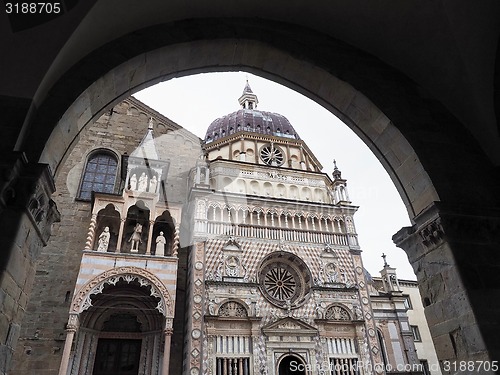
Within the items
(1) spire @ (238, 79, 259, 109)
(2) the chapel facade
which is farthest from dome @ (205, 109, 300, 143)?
(2) the chapel facade

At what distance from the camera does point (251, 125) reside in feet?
88.3

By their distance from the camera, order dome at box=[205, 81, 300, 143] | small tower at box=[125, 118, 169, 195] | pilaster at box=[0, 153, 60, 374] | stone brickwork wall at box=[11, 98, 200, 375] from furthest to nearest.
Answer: dome at box=[205, 81, 300, 143]
small tower at box=[125, 118, 169, 195]
stone brickwork wall at box=[11, 98, 200, 375]
pilaster at box=[0, 153, 60, 374]

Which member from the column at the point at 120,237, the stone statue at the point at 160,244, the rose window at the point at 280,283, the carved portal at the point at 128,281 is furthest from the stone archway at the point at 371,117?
the rose window at the point at 280,283

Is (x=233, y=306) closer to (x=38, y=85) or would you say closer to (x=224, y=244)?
(x=224, y=244)

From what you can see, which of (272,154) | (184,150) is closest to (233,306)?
(184,150)

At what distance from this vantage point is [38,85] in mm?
3064

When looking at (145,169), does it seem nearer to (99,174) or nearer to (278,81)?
(99,174)

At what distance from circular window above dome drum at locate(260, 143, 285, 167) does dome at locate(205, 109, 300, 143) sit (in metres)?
2.51

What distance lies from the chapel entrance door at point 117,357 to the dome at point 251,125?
57.0 feet

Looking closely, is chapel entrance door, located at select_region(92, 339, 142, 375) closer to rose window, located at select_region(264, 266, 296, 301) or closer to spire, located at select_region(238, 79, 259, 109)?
rose window, located at select_region(264, 266, 296, 301)

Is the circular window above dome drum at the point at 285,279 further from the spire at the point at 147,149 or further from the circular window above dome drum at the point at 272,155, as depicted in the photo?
the circular window above dome drum at the point at 272,155

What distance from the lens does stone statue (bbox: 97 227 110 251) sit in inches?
433

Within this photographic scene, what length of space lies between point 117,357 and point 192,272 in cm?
403

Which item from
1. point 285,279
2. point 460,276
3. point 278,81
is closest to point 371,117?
point 278,81
